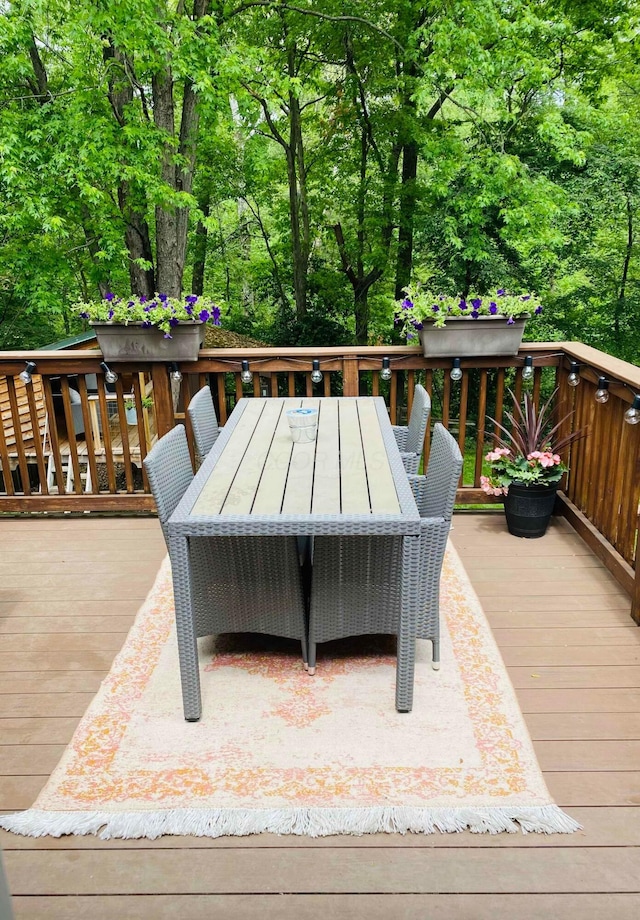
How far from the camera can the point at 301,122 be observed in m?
11.0

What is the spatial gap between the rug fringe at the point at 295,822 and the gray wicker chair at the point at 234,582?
0.44 m

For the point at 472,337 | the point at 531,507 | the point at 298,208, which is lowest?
the point at 531,507

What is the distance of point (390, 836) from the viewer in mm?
1884

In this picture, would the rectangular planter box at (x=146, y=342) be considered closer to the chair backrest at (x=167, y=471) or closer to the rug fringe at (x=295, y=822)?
the chair backrest at (x=167, y=471)

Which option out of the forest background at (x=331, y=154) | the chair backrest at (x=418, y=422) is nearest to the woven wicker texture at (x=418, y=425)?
the chair backrest at (x=418, y=422)

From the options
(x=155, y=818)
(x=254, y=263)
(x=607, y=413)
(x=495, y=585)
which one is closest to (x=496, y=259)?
(x=254, y=263)

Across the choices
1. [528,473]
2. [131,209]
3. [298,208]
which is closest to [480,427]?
[528,473]

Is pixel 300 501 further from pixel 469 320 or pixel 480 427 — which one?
pixel 480 427

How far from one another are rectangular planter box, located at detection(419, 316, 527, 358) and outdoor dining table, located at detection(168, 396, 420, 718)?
3.66ft

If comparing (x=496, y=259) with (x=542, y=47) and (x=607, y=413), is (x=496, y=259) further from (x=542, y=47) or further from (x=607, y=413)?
(x=607, y=413)

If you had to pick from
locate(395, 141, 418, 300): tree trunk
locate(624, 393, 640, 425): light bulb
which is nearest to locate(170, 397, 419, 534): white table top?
locate(624, 393, 640, 425): light bulb

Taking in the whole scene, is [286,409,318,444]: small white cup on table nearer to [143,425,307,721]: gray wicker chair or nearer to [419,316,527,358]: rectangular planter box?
[143,425,307,721]: gray wicker chair

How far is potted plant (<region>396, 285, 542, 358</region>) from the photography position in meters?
3.82

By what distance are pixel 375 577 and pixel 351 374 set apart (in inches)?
77.5
